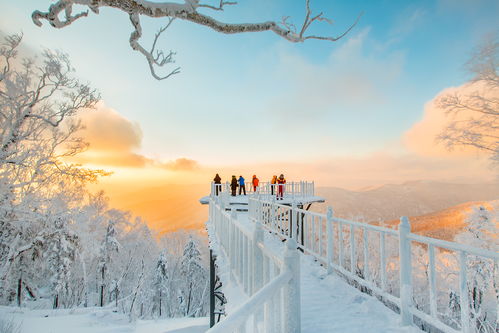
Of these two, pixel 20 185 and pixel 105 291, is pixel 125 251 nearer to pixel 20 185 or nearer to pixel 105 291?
pixel 105 291

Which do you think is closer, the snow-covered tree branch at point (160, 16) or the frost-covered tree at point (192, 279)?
the snow-covered tree branch at point (160, 16)

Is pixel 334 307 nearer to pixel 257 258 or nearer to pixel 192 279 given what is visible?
pixel 257 258

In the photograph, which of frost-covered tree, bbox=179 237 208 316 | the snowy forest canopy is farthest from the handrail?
frost-covered tree, bbox=179 237 208 316

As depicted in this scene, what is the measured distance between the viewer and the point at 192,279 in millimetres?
34969

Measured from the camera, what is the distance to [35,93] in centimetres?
1249

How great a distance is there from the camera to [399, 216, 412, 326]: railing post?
344cm

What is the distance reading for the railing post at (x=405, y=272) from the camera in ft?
11.3

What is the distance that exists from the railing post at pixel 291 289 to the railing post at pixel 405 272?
1923 mm

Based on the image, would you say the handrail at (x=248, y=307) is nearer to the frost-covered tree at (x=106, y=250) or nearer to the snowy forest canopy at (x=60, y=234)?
the snowy forest canopy at (x=60, y=234)

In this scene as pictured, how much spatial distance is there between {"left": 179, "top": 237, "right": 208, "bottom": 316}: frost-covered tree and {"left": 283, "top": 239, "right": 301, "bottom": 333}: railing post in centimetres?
3510

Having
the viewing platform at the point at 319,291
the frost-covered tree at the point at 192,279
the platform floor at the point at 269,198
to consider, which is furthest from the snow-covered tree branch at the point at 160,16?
the frost-covered tree at the point at 192,279

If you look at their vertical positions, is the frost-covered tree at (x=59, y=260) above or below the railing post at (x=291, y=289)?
below

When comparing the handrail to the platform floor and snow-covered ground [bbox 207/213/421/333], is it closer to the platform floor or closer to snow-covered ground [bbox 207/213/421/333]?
snow-covered ground [bbox 207/213/421/333]

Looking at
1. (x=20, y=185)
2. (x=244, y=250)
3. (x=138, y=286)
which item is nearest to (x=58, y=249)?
(x=138, y=286)
